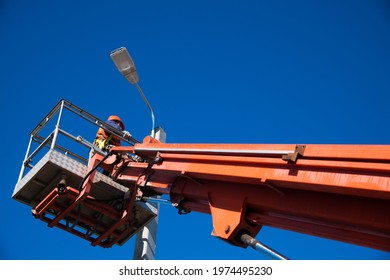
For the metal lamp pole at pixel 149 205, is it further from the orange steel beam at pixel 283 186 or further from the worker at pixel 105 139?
the orange steel beam at pixel 283 186

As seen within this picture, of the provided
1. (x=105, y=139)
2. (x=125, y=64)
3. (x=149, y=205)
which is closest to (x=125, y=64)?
(x=125, y=64)

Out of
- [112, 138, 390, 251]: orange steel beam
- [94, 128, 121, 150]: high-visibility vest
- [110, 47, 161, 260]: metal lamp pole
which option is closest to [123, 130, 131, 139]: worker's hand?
[94, 128, 121, 150]: high-visibility vest

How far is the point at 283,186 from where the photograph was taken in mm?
4559

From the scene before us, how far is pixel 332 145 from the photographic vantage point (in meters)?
4.05

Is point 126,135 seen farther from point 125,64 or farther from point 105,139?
point 125,64

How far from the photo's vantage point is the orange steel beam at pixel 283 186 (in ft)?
12.6

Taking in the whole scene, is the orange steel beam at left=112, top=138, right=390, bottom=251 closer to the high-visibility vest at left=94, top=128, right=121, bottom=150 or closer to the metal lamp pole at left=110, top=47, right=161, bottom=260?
the metal lamp pole at left=110, top=47, right=161, bottom=260

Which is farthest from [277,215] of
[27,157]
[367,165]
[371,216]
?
[27,157]

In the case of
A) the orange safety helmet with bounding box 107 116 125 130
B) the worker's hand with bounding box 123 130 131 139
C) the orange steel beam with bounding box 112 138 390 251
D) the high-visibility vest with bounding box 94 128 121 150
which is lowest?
the orange steel beam with bounding box 112 138 390 251

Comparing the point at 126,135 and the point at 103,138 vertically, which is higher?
the point at 126,135

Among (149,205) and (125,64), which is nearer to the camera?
(125,64)

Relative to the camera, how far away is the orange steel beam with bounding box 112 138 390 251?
384 centimetres

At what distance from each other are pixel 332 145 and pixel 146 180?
9.91 feet

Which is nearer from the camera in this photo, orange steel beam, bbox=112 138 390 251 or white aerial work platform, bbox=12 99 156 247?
orange steel beam, bbox=112 138 390 251
